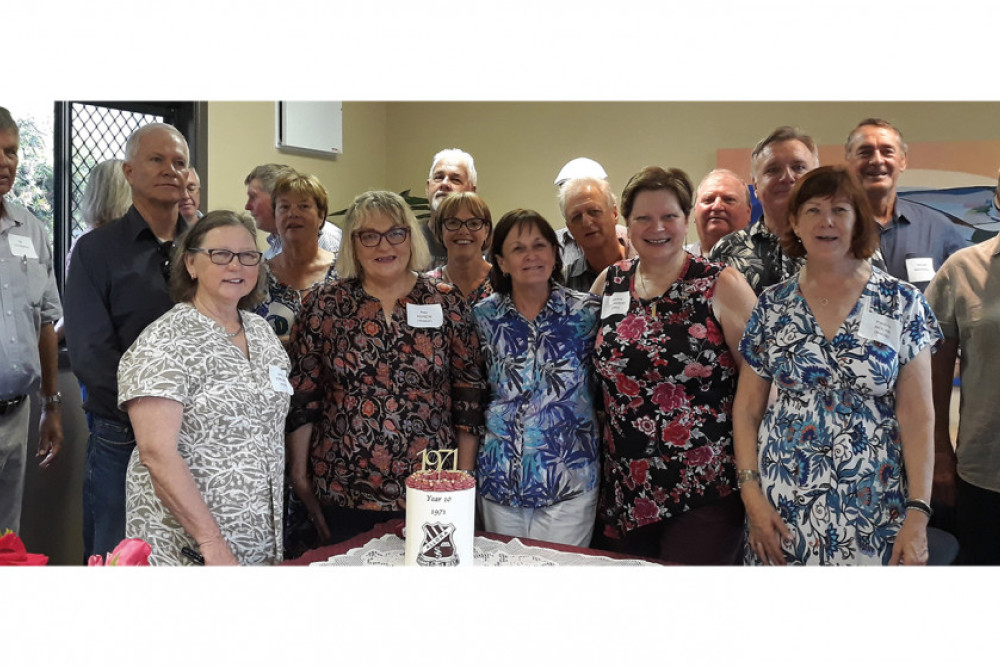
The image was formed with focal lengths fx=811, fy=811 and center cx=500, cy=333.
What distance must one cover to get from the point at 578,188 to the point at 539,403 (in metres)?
0.82

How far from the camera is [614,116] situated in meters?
2.43

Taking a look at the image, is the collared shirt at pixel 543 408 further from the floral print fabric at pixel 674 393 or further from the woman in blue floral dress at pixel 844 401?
the woman in blue floral dress at pixel 844 401

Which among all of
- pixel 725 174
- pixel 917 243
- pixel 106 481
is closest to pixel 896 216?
pixel 917 243

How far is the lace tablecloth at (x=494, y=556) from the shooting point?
1.99 m

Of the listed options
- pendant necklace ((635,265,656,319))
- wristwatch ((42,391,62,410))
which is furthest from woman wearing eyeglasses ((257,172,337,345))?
pendant necklace ((635,265,656,319))

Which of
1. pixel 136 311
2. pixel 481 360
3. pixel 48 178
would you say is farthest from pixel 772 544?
pixel 48 178

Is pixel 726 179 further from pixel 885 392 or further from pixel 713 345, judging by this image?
pixel 885 392

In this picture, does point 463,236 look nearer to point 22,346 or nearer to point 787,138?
point 787,138

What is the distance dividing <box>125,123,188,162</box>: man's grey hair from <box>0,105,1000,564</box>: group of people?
0.06 ft

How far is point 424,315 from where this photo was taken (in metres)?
2.38

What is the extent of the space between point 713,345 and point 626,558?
2.09 ft

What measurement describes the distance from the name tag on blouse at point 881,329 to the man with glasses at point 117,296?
6.28ft

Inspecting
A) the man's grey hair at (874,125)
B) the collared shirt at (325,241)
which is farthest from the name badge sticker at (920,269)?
the collared shirt at (325,241)

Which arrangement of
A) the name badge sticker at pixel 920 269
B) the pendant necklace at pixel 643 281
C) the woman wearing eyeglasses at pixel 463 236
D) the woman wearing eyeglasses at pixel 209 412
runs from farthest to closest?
the woman wearing eyeglasses at pixel 463 236 → the name badge sticker at pixel 920 269 → the pendant necklace at pixel 643 281 → the woman wearing eyeglasses at pixel 209 412
